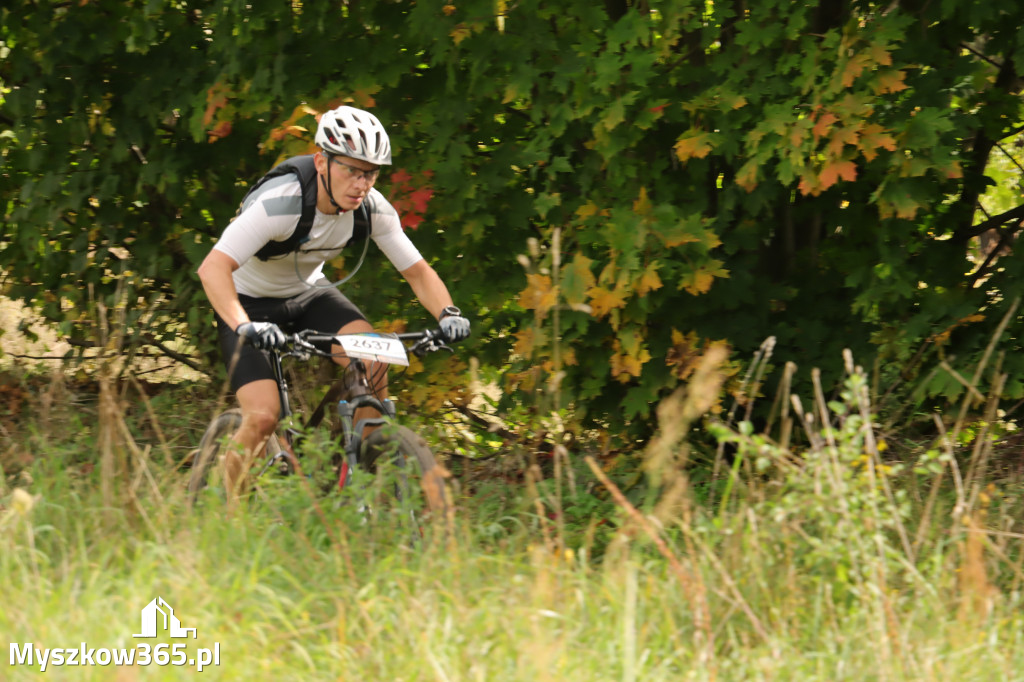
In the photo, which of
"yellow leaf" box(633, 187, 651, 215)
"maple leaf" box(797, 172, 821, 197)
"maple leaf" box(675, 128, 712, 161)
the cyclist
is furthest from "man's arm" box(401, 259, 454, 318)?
"maple leaf" box(797, 172, 821, 197)

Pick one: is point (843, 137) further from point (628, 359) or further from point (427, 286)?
point (427, 286)

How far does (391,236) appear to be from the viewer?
189 inches

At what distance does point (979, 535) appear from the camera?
12.7 feet

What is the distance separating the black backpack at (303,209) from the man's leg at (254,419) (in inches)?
21.7

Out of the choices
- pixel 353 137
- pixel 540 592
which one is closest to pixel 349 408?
pixel 353 137

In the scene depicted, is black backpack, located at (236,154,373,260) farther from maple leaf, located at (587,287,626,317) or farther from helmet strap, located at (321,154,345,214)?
maple leaf, located at (587,287,626,317)

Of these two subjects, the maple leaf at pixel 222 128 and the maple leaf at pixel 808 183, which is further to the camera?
the maple leaf at pixel 222 128

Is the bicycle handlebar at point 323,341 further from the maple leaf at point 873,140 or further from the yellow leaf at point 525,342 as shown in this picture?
the maple leaf at point 873,140

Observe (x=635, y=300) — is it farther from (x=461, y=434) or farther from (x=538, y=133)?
(x=461, y=434)

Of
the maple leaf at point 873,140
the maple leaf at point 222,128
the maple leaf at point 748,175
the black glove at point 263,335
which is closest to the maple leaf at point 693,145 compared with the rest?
the maple leaf at point 748,175

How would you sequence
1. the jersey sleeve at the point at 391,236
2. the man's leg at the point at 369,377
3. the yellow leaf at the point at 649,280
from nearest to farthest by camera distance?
the man's leg at the point at 369,377, the jersey sleeve at the point at 391,236, the yellow leaf at the point at 649,280

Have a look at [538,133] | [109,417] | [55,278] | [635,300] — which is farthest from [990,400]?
[55,278]

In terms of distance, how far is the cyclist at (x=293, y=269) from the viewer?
430cm

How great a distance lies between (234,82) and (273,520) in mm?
2507
